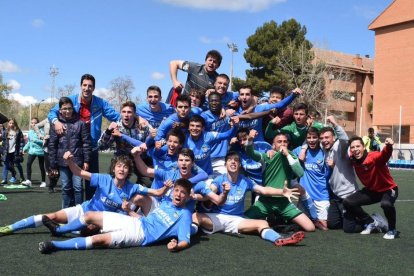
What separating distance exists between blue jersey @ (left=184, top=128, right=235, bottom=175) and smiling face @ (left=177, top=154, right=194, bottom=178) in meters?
0.55

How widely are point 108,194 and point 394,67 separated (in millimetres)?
45441

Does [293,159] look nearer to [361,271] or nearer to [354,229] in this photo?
[354,229]

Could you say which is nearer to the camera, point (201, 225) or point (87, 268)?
point (87, 268)

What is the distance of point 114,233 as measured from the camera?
541 centimetres

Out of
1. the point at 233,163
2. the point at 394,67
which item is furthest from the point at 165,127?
the point at 394,67

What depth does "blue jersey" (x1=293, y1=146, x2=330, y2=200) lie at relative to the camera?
752 centimetres

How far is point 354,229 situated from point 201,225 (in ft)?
7.58

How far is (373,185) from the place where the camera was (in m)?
6.77

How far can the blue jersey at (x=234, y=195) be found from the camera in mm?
6500

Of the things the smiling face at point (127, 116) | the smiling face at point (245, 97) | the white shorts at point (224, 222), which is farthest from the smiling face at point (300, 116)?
the smiling face at point (127, 116)

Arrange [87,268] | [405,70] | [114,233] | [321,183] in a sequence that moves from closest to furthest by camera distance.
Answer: [87,268] < [114,233] < [321,183] < [405,70]

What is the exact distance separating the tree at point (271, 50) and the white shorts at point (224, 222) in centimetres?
3506

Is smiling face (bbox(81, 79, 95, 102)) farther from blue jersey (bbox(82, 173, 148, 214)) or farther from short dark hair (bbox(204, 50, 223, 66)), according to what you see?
short dark hair (bbox(204, 50, 223, 66))

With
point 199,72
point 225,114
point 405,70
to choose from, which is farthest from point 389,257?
point 405,70
